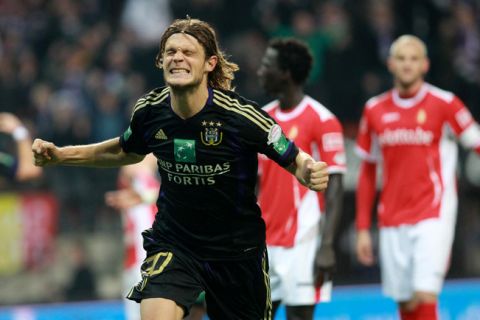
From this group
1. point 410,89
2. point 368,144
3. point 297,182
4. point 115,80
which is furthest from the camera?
point 115,80

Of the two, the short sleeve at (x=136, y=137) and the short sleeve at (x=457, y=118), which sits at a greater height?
the short sleeve at (x=136, y=137)

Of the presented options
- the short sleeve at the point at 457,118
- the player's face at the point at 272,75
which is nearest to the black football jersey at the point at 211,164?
the player's face at the point at 272,75

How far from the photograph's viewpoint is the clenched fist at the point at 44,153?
5.93 meters

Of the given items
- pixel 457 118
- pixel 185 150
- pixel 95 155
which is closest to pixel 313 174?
pixel 185 150

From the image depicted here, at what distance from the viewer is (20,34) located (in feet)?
48.3

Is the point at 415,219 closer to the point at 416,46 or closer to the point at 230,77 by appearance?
the point at 416,46

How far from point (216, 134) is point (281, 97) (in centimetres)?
182

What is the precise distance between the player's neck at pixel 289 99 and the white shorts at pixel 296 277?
2.94ft

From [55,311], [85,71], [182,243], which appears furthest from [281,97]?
[85,71]

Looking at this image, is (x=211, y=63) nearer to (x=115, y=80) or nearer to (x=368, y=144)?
(x=368, y=144)

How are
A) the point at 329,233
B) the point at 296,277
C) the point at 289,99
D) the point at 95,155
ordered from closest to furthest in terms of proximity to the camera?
the point at 95,155, the point at 329,233, the point at 296,277, the point at 289,99

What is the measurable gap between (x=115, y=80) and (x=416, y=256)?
22.4 ft

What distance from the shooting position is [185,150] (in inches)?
232

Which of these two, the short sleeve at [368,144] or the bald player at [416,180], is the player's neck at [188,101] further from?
the short sleeve at [368,144]
